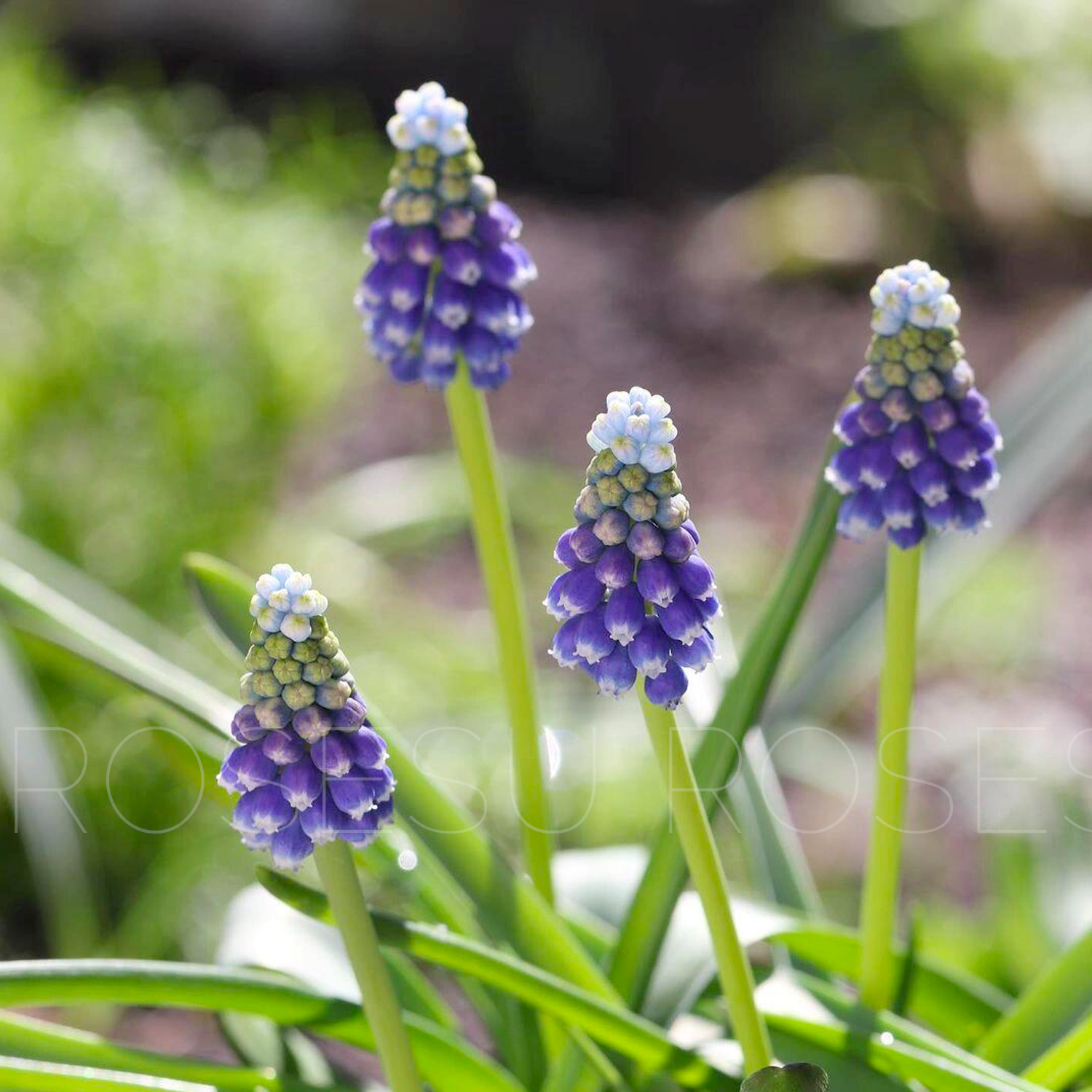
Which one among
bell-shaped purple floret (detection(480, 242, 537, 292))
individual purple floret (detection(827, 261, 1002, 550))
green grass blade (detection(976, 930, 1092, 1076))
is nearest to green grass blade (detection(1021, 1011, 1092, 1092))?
green grass blade (detection(976, 930, 1092, 1076))

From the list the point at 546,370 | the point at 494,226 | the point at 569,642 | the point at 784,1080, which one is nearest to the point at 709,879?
the point at 784,1080

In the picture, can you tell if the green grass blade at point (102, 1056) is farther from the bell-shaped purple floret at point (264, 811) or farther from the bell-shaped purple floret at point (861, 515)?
the bell-shaped purple floret at point (861, 515)

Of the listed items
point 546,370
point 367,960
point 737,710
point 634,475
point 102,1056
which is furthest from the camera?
point 546,370

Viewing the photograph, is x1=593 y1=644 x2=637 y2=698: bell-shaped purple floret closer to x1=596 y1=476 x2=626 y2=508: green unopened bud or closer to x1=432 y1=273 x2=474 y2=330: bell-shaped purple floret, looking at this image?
x1=596 y1=476 x2=626 y2=508: green unopened bud

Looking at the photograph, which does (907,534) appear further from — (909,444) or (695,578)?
(695,578)

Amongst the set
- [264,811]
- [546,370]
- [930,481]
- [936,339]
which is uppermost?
[546,370]

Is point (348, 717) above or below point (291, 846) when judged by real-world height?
above
